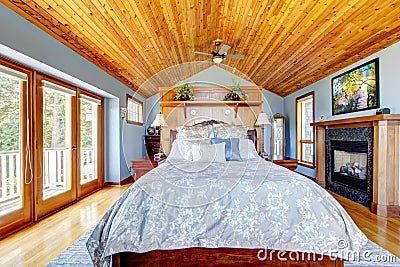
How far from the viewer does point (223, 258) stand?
2074 millimetres

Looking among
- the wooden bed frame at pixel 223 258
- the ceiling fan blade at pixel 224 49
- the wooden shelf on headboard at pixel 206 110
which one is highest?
the ceiling fan blade at pixel 224 49

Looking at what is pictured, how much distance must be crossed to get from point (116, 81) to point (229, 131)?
9.07 ft

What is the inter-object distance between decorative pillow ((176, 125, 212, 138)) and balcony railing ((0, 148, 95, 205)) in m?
1.93

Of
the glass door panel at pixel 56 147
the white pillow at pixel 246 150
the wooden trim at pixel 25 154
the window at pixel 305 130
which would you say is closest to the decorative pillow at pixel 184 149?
the white pillow at pixel 246 150

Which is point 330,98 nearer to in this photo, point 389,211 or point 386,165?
point 386,165

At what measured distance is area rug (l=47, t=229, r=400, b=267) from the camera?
2246 mm

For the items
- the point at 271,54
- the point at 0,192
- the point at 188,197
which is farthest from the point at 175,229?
the point at 271,54

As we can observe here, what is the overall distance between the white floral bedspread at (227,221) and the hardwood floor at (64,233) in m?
0.84

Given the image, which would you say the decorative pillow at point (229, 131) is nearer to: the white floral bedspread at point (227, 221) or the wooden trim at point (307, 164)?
the white floral bedspread at point (227, 221)

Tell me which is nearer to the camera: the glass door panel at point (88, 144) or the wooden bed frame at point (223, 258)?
the wooden bed frame at point (223, 258)

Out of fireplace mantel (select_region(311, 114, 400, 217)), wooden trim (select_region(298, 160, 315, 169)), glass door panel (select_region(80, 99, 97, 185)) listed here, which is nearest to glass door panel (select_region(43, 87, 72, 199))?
glass door panel (select_region(80, 99, 97, 185))

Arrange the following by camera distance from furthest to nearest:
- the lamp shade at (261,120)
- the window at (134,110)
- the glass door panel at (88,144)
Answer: the window at (134,110)
the glass door panel at (88,144)
the lamp shade at (261,120)

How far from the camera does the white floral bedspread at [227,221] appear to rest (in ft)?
6.59

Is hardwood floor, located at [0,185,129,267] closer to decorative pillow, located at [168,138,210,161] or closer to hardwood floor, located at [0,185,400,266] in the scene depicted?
hardwood floor, located at [0,185,400,266]
